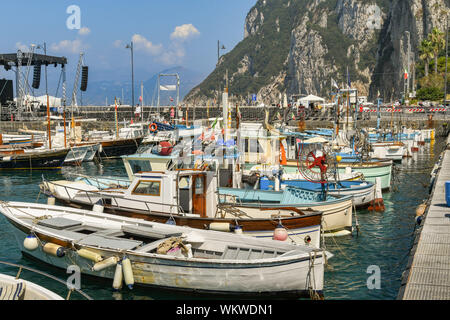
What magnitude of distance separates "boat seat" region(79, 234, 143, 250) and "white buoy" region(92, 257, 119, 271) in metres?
0.32

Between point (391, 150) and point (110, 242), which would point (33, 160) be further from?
point (391, 150)

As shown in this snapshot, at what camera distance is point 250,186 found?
66.5 feet

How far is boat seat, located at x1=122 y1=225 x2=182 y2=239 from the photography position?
12.5m

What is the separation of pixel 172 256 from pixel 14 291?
3.79 meters

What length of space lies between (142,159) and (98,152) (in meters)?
25.3

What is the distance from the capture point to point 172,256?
36.3ft

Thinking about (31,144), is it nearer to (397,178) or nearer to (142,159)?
(142,159)

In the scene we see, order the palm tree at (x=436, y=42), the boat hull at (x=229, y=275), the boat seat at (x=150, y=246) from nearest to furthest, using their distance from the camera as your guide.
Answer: the boat hull at (x=229, y=275) < the boat seat at (x=150, y=246) < the palm tree at (x=436, y=42)

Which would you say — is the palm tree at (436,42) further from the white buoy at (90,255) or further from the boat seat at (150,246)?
the white buoy at (90,255)

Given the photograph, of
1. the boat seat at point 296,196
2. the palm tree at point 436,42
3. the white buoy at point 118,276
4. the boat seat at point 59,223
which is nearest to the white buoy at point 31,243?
the boat seat at point 59,223

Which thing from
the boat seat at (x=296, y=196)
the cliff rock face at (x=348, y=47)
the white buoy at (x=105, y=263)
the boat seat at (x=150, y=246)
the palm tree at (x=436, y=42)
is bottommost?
the white buoy at (x=105, y=263)

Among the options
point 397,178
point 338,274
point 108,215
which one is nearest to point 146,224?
point 108,215

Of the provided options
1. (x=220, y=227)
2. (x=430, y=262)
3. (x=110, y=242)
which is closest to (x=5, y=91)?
(x=110, y=242)

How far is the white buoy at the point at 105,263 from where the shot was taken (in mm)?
11352
